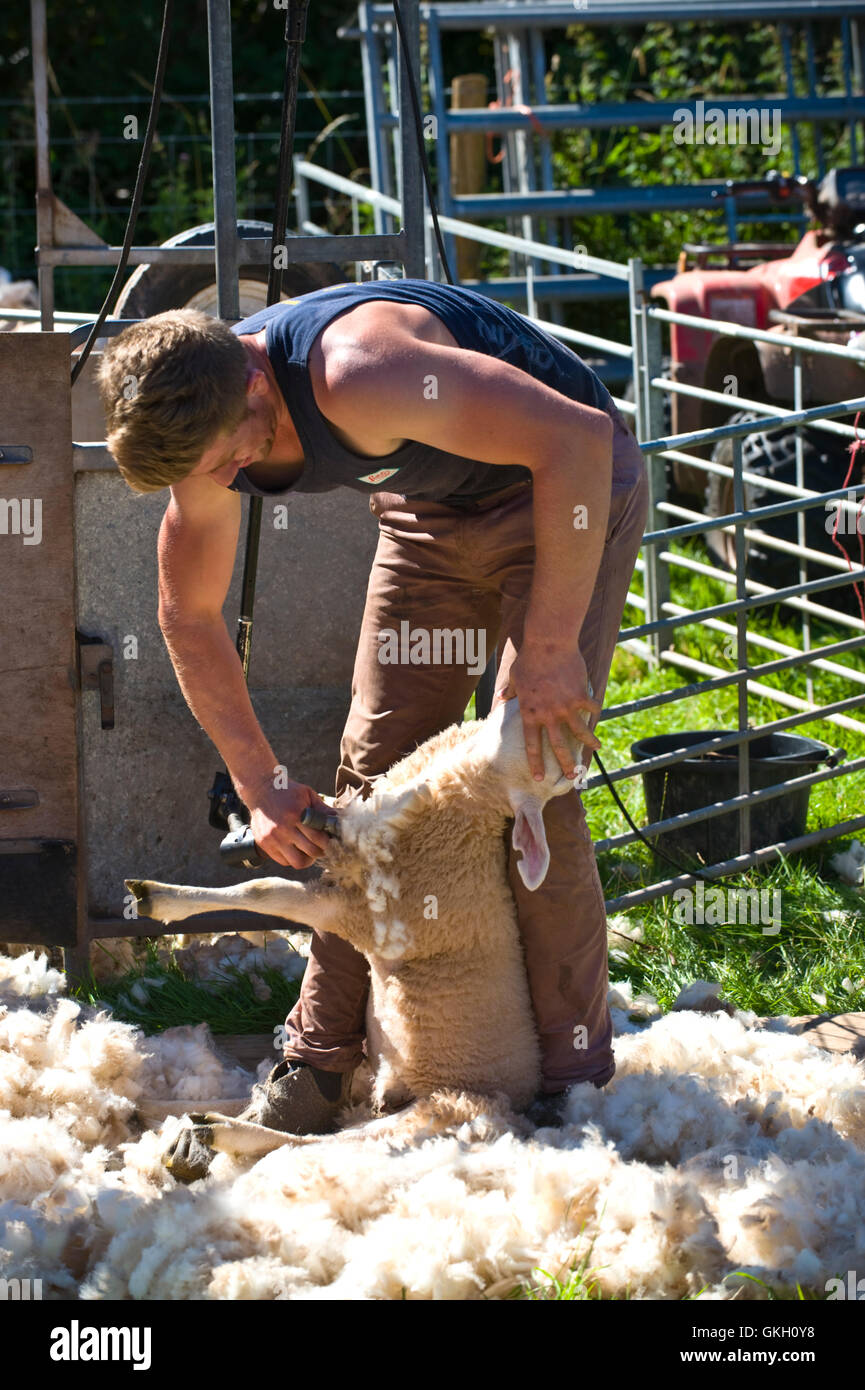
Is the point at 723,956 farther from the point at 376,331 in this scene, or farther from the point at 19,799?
the point at 376,331

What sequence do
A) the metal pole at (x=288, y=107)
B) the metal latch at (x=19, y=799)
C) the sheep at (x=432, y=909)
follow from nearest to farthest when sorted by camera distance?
the sheep at (x=432, y=909)
the metal pole at (x=288, y=107)
the metal latch at (x=19, y=799)

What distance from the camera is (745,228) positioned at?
10477mm

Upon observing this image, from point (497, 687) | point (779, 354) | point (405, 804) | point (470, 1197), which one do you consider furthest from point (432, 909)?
point (779, 354)

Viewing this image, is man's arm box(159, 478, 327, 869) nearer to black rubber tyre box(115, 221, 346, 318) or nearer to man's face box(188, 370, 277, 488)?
man's face box(188, 370, 277, 488)

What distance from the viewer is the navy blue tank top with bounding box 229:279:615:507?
2350 millimetres

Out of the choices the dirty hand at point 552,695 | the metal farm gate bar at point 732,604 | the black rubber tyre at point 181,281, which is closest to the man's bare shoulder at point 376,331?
the dirty hand at point 552,695

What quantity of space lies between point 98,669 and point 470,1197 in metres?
1.53

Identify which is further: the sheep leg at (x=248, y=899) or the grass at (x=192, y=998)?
the grass at (x=192, y=998)

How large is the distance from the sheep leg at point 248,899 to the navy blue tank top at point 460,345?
0.76 metres

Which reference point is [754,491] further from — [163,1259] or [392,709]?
[163,1259]

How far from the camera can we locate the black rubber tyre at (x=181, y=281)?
16.3 feet

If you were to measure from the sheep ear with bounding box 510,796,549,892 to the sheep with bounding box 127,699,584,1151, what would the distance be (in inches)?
4.1

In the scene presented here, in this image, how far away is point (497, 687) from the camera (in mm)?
2684

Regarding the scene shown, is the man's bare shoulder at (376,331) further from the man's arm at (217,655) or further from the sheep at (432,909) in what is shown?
the sheep at (432,909)
